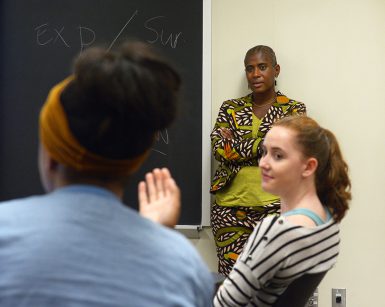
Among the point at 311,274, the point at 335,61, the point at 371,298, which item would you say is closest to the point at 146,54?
the point at 311,274

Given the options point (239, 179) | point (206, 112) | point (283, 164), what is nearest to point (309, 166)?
point (283, 164)

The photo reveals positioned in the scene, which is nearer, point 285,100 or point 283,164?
point 283,164

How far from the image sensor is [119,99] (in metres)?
0.79

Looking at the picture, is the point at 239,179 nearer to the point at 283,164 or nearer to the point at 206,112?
the point at 206,112

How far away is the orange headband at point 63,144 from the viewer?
797 mm

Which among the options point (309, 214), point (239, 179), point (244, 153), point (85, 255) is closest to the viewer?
point (85, 255)

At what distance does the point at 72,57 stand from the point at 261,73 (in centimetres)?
122

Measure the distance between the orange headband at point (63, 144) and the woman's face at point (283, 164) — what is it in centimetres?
83

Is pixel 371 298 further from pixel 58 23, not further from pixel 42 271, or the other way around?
pixel 42 271

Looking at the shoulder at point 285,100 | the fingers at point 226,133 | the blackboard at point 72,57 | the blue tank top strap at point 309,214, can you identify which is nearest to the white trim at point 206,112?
the blackboard at point 72,57

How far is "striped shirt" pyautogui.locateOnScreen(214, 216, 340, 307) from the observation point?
4.43 feet

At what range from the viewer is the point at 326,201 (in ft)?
5.24

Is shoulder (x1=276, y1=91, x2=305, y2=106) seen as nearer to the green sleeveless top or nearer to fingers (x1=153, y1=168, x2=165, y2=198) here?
the green sleeveless top

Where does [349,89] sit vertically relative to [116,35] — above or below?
below
